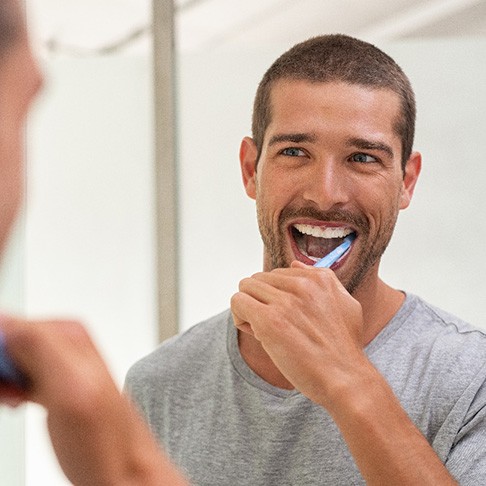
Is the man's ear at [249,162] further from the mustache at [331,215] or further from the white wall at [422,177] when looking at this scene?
the white wall at [422,177]

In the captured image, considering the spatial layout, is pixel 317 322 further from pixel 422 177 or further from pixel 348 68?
pixel 422 177

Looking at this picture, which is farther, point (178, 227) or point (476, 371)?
point (178, 227)

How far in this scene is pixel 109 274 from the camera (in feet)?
6.59

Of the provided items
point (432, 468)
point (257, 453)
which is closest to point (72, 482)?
point (432, 468)

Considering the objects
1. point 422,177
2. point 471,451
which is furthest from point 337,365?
point 422,177

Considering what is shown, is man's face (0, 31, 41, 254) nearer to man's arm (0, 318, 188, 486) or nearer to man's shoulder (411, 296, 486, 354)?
man's arm (0, 318, 188, 486)

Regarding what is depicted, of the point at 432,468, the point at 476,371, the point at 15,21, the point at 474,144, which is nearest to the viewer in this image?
the point at 15,21

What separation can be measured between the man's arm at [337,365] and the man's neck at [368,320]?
0.52ft

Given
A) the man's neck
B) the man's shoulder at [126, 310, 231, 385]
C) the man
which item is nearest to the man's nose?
the man's neck

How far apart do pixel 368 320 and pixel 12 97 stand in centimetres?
90

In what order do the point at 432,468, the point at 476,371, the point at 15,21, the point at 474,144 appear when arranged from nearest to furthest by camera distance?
the point at 15,21, the point at 432,468, the point at 476,371, the point at 474,144

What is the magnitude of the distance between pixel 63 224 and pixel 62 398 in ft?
6.16

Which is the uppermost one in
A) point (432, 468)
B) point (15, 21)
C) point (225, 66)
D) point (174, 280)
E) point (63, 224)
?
point (225, 66)

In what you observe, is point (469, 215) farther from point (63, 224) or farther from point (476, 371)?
point (476, 371)
